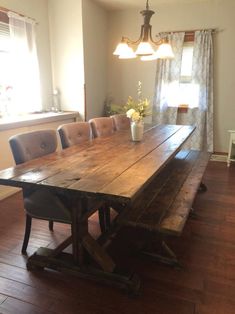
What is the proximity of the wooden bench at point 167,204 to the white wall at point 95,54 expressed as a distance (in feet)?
7.99

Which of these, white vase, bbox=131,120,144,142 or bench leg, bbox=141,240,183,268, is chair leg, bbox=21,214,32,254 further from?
white vase, bbox=131,120,144,142

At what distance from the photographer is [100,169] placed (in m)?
1.78

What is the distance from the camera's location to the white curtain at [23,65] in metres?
3.65

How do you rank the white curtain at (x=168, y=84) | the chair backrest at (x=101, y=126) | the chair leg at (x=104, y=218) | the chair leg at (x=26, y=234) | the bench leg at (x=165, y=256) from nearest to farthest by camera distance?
the bench leg at (x=165, y=256), the chair leg at (x=26, y=234), the chair leg at (x=104, y=218), the chair backrest at (x=101, y=126), the white curtain at (x=168, y=84)

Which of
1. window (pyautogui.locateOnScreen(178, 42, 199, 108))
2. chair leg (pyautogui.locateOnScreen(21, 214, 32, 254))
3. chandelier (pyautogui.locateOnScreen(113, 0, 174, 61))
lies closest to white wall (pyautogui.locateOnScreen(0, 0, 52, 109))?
chandelier (pyautogui.locateOnScreen(113, 0, 174, 61))

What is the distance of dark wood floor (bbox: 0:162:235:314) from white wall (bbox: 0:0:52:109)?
2.50 metres

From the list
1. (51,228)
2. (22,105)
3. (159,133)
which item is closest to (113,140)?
(159,133)

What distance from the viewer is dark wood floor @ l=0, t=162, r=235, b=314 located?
1615 mm

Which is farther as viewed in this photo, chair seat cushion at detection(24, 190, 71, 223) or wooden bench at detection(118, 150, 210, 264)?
chair seat cushion at detection(24, 190, 71, 223)

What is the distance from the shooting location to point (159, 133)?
3.15 m

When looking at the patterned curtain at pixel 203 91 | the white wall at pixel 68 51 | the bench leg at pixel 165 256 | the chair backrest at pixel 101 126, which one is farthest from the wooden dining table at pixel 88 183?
the patterned curtain at pixel 203 91

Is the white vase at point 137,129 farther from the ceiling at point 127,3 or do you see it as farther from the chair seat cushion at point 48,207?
the ceiling at point 127,3

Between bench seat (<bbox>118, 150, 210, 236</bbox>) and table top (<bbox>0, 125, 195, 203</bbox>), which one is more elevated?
table top (<bbox>0, 125, 195, 203</bbox>)

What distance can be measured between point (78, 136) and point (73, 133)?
0.27ft
